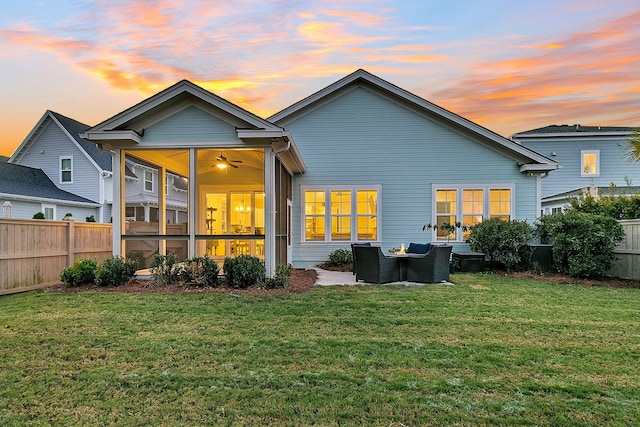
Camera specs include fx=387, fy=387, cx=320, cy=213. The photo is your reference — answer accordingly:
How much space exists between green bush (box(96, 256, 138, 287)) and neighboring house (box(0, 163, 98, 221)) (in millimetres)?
11652

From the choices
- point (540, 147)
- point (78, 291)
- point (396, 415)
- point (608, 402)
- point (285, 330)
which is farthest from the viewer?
point (540, 147)

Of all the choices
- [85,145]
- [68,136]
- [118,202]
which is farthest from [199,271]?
[68,136]

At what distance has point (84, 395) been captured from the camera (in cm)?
288

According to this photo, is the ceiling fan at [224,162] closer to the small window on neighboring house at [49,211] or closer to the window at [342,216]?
the window at [342,216]

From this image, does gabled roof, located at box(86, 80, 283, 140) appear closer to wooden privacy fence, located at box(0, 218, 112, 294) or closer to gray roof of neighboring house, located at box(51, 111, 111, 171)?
wooden privacy fence, located at box(0, 218, 112, 294)

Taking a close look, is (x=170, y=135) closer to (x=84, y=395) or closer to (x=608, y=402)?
(x=84, y=395)

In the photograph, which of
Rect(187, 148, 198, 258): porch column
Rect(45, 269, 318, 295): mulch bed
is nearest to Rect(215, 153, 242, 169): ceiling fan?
Rect(187, 148, 198, 258): porch column

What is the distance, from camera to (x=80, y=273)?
7.50 metres

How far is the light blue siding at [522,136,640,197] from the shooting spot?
17.8 metres

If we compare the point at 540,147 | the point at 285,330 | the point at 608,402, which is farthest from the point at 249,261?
the point at 540,147

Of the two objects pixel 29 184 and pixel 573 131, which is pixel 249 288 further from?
pixel 573 131

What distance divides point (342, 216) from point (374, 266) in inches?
143

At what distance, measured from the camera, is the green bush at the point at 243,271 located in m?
7.30

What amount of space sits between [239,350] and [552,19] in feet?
38.9
